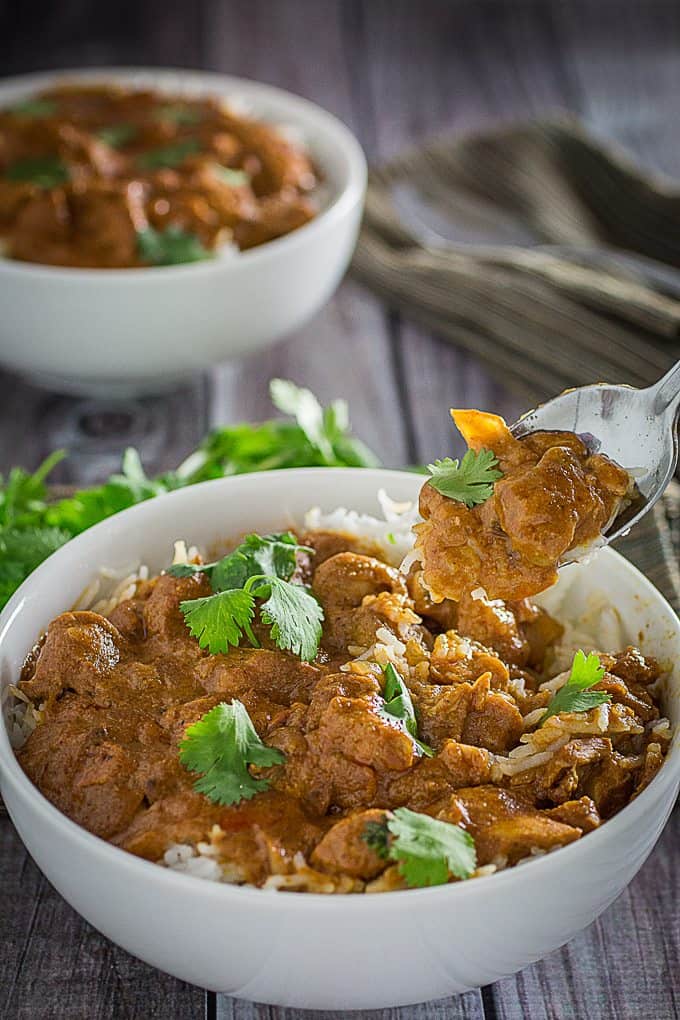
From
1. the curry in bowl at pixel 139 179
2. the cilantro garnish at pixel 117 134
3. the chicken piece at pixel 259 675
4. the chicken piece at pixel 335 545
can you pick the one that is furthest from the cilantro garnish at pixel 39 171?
the chicken piece at pixel 259 675

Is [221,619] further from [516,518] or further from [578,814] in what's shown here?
[578,814]

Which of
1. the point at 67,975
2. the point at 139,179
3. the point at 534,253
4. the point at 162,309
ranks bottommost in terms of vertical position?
the point at 534,253

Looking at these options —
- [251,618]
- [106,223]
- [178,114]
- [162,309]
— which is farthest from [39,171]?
[251,618]

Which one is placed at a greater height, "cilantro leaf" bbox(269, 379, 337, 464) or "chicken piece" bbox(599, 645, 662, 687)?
"chicken piece" bbox(599, 645, 662, 687)

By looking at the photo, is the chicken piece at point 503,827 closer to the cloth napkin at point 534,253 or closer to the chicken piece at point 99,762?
the chicken piece at point 99,762

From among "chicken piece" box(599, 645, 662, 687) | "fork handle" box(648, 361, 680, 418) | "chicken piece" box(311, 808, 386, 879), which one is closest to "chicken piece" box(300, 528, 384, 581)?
"chicken piece" box(599, 645, 662, 687)

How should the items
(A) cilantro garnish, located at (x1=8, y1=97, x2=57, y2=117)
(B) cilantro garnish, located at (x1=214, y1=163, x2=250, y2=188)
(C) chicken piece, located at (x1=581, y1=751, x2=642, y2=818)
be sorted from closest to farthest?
(C) chicken piece, located at (x1=581, y1=751, x2=642, y2=818) → (B) cilantro garnish, located at (x1=214, y1=163, x2=250, y2=188) → (A) cilantro garnish, located at (x1=8, y1=97, x2=57, y2=117)

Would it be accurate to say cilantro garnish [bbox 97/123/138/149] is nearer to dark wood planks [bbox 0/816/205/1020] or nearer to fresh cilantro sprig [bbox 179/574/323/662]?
fresh cilantro sprig [bbox 179/574/323/662]

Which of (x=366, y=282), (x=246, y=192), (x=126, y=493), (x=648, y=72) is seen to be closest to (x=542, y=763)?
Result: (x=126, y=493)
